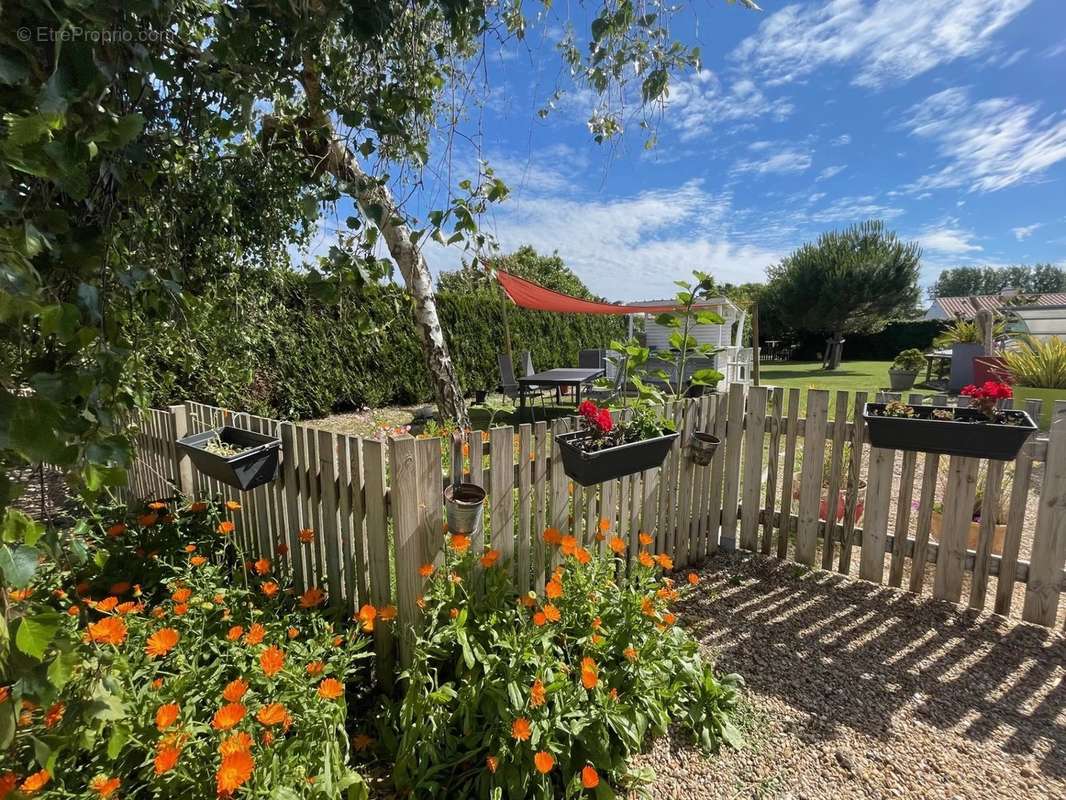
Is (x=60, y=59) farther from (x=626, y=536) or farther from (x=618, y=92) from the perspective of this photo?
(x=626, y=536)

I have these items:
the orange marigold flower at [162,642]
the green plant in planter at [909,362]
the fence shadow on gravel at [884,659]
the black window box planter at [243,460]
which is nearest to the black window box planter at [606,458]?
the fence shadow on gravel at [884,659]

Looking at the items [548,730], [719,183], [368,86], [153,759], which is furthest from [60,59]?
[719,183]

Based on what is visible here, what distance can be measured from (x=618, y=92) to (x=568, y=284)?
30.2 metres

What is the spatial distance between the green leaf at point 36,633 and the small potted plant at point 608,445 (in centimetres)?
140

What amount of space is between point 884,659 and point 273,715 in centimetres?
235

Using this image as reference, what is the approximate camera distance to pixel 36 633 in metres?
0.69

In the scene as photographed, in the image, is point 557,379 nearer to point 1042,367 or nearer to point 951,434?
point 1042,367

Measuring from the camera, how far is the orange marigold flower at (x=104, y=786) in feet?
3.09

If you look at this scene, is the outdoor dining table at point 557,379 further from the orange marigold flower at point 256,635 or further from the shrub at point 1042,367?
the orange marigold flower at point 256,635

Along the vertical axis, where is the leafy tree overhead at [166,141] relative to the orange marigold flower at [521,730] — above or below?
above

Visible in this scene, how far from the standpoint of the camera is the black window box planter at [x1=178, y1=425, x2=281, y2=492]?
1793 mm

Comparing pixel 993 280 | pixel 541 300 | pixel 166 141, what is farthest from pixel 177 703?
pixel 993 280

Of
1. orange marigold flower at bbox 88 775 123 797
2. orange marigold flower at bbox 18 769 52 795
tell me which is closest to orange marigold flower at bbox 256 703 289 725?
orange marigold flower at bbox 88 775 123 797

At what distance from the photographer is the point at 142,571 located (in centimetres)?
195
